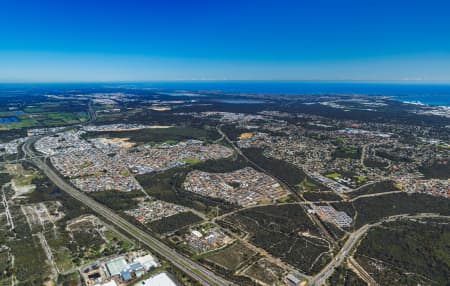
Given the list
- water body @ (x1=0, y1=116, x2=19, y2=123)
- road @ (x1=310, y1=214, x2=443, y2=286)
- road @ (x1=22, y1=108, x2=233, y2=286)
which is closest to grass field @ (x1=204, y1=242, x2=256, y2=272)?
road @ (x1=22, y1=108, x2=233, y2=286)

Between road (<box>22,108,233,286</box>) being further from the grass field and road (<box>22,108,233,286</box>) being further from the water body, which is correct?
the water body

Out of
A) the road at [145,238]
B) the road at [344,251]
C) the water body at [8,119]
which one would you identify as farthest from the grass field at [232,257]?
the water body at [8,119]

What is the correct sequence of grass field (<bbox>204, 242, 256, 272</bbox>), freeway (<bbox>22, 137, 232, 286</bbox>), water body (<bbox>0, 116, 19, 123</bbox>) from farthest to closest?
water body (<bbox>0, 116, 19, 123</bbox>)
grass field (<bbox>204, 242, 256, 272</bbox>)
freeway (<bbox>22, 137, 232, 286</bbox>)

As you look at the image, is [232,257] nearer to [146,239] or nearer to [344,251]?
[146,239]

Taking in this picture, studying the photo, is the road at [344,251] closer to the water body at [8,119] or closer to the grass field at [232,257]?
the grass field at [232,257]

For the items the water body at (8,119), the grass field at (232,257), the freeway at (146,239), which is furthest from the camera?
the water body at (8,119)

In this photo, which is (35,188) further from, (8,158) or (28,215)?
(8,158)

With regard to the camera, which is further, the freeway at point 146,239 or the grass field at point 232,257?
the grass field at point 232,257
